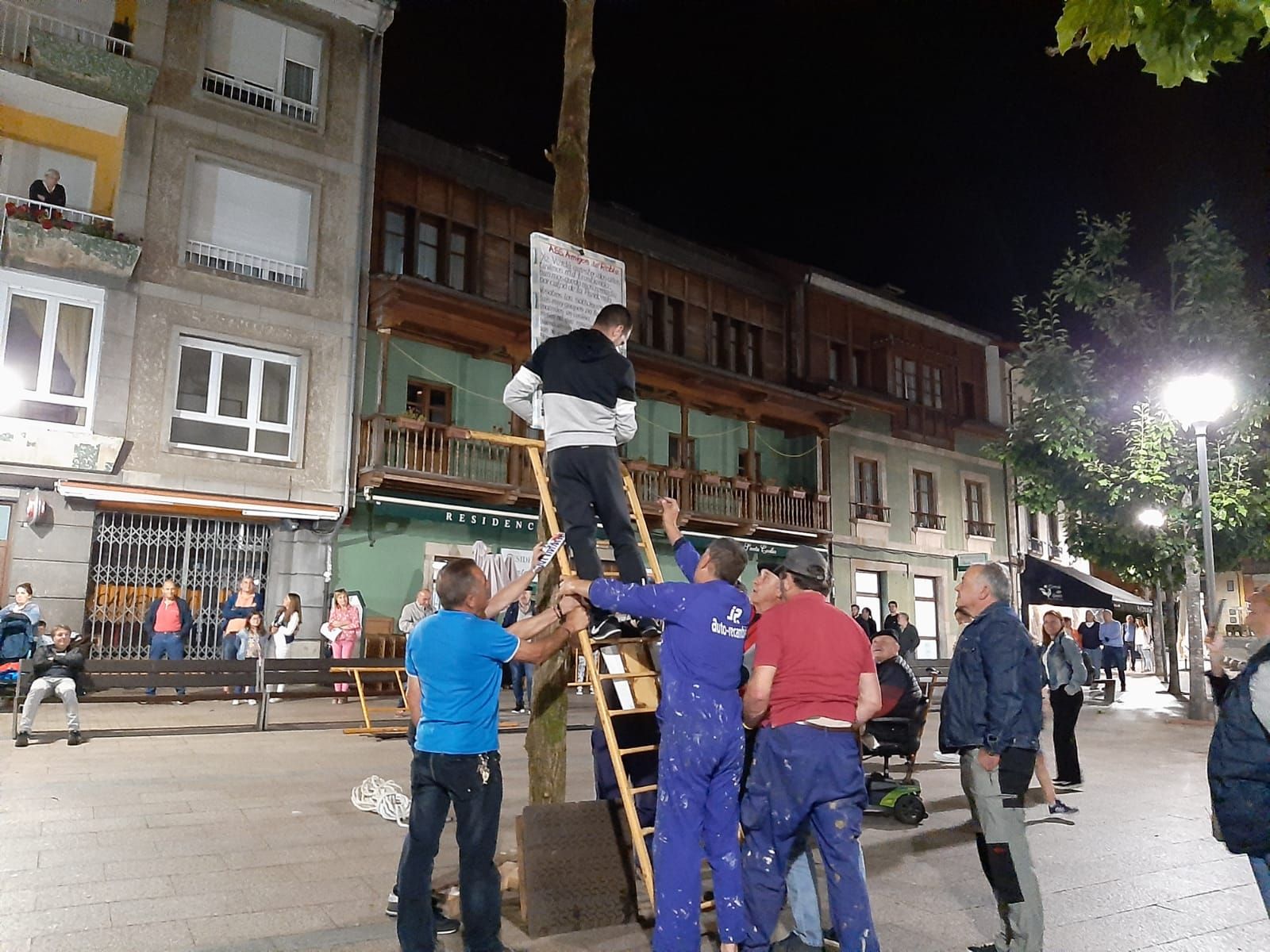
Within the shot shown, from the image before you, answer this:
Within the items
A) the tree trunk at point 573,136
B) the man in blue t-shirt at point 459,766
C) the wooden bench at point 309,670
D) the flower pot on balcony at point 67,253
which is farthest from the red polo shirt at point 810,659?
the flower pot on balcony at point 67,253

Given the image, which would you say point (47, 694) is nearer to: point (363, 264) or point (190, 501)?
point (190, 501)

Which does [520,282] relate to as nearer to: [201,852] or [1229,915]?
[201,852]

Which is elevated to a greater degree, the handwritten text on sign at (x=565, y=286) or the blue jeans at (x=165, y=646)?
the handwritten text on sign at (x=565, y=286)

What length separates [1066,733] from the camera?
981 centimetres

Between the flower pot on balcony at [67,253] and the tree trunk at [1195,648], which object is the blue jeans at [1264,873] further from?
the flower pot on balcony at [67,253]

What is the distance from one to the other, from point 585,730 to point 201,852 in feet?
26.3

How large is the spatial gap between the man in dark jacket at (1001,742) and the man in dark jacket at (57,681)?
10.1 meters

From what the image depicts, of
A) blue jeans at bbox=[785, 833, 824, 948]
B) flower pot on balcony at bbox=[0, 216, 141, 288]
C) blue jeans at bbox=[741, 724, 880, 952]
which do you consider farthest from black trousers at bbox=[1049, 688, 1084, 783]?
flower pot on balcony at bbox=[0, 216, 141, 288]

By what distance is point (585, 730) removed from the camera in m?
13.9

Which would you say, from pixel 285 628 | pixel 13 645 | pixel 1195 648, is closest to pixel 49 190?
pixel 285 628

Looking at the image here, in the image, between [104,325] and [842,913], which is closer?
[842,913]

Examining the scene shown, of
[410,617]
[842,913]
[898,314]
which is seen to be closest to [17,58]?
[410,617]

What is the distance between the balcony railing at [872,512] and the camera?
91.8 ft

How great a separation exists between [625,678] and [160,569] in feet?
44.1
